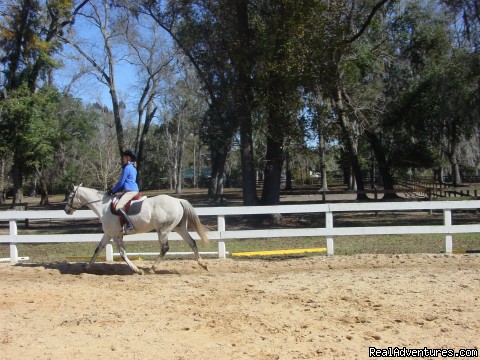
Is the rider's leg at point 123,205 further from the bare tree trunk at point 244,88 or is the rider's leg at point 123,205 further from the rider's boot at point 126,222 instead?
the bare tree trunk at point 244,88


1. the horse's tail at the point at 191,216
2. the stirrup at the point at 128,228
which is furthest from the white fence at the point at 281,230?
the stirrup at the point at 128,228

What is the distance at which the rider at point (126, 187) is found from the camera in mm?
9602

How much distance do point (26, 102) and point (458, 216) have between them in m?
23.1

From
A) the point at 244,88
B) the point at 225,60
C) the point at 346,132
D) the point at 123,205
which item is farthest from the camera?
the point at 346,132

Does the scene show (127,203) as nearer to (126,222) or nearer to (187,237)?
(126,222)

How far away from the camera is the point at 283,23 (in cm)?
1741

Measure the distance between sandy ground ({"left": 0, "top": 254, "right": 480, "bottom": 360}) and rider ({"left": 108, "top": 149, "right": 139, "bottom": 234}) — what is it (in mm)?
1205

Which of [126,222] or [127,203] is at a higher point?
[127,203]

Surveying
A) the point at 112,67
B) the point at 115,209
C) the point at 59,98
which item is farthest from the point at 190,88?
the point at 115,209

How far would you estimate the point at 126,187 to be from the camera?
978cm

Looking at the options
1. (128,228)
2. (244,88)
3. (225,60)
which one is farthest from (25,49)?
(128,228)

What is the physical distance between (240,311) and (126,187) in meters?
4.15

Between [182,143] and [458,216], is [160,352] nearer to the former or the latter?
[458,216]

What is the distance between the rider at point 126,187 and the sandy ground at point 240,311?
1.21 meters
